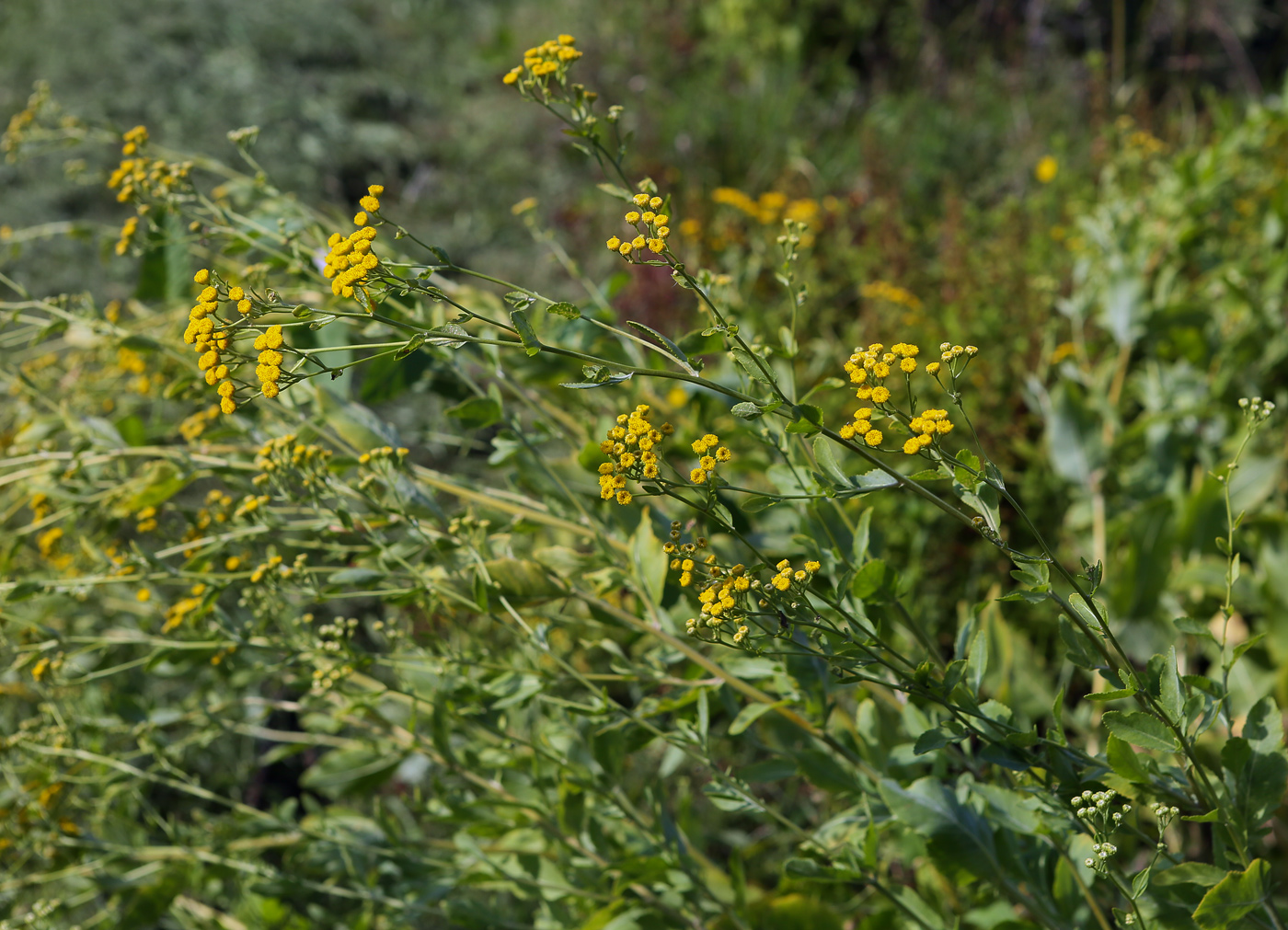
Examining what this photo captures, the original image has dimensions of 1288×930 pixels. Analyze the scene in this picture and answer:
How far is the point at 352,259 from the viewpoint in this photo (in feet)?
2.28

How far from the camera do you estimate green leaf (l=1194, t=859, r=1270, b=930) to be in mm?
779

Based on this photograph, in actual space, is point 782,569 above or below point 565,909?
above

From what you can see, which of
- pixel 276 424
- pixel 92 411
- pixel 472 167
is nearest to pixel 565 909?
pixel 276 424

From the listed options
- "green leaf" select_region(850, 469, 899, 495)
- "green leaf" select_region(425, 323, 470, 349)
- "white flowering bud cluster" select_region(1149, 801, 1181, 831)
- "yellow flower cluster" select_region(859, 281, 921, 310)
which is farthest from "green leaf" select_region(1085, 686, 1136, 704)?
"yellow flower cluster" select_region(859, 281, 921, 310)

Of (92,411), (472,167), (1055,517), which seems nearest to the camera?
(92,411)

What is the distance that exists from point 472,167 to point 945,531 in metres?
2.85

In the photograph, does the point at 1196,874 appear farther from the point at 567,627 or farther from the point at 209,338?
Result: the point at 567,627

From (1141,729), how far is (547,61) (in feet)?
2.64

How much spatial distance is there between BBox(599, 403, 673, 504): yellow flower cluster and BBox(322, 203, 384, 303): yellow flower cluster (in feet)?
0.71

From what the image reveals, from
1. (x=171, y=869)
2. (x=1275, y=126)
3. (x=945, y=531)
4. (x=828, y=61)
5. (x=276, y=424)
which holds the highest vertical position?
(x=828, y=61)

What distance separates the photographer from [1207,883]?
851 millimetres

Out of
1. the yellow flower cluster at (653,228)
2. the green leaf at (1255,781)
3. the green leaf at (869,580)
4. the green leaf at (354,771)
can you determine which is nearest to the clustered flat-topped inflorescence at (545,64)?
the yellow flower cluster at (653,228)

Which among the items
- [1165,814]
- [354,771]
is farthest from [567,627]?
[1165,814]

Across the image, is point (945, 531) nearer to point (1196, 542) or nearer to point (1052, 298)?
point (1196, 542)
